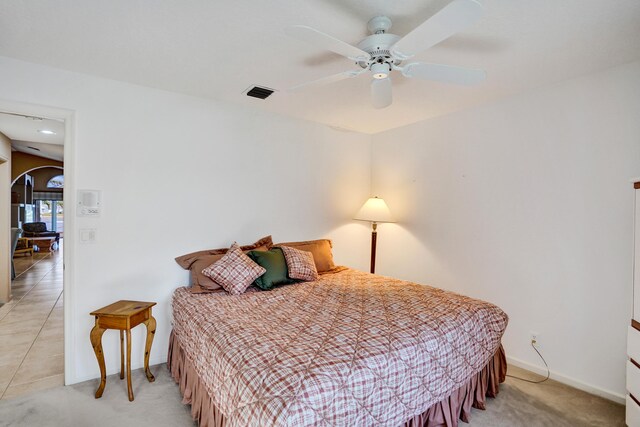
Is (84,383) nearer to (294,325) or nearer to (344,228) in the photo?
(294,325)

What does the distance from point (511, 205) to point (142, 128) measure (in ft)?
11.0

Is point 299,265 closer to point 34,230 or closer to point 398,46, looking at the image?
point 398,46

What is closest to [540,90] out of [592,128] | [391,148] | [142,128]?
[592,128]

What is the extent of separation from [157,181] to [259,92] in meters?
1.21

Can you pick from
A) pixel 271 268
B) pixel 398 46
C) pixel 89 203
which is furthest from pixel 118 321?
pixel 398 46

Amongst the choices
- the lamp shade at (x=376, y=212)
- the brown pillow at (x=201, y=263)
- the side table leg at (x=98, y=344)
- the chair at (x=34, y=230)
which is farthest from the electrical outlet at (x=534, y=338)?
the chair at (x=34, y=230)

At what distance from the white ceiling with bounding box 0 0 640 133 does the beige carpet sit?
2410 millimetres

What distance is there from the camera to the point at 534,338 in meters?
2.73

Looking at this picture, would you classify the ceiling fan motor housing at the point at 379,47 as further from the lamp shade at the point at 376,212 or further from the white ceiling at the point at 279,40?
the lamp shade at the point at 376,212

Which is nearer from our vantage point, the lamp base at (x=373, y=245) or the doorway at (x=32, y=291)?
the doorway at (x=32, y=291)

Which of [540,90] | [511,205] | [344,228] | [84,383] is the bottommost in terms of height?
[84,383]

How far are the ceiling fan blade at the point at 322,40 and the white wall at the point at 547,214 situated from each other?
1881 mm

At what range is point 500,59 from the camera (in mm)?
2201

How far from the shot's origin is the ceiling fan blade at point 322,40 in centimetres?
144
